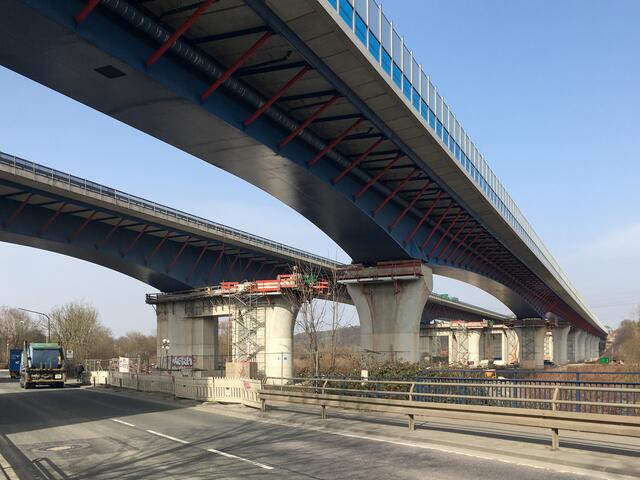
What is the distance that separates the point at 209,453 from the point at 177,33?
9943mm

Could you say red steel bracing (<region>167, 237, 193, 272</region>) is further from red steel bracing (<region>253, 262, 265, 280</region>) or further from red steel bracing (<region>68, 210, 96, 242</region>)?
red steel bracing (<region>253, 262, 265, 280</region>)

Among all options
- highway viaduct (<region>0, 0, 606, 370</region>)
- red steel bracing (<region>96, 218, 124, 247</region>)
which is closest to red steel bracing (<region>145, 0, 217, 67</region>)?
highway viaduct (<region>0, 0, 606, 370</region>)

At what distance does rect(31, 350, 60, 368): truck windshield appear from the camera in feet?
148

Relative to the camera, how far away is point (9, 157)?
31359 mm

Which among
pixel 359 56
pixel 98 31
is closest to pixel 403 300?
pixel 359 56

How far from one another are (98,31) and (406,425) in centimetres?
1345

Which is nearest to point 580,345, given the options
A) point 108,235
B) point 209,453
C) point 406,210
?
point 406,210

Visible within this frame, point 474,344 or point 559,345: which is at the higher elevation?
point 474,344

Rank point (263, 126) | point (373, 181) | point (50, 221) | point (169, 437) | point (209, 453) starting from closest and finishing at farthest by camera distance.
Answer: point (209, 453) < point (169, 437) < point (263, 126) < point (373, 181) < point (50, 221)

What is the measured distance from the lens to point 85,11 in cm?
1301

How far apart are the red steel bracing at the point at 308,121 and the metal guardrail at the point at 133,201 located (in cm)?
1757

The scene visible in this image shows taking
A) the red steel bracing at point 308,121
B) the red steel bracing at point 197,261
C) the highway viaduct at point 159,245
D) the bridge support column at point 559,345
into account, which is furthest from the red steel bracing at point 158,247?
the bridge support column at point 559,345

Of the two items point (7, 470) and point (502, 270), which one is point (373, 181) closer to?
point (7, 470)

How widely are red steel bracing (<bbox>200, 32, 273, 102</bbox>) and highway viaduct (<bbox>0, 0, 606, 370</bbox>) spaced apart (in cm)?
4
